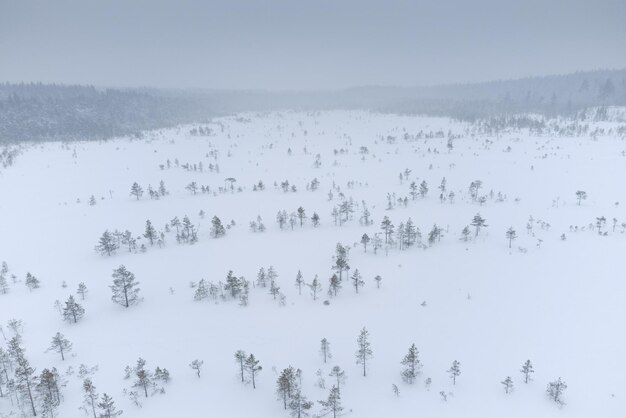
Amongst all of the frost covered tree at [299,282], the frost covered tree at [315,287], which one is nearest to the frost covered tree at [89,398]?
the frost covered tree at [299,282]

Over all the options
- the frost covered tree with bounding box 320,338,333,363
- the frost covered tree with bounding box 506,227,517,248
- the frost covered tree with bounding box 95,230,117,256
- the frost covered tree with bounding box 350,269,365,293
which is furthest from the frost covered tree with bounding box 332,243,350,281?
the frost covered tree with bounding box 95,230,117,256

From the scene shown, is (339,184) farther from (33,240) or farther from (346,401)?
(346,401)

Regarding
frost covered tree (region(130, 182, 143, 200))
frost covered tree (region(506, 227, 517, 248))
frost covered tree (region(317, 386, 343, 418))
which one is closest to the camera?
Result: frost covered tree (region(317, 386, 343, 418))

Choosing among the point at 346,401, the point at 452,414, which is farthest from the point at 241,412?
the point at 452,414

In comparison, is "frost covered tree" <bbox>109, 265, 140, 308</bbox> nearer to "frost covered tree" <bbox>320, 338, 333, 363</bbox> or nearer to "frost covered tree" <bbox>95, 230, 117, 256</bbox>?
"frost covered tree" <bbox>95, 230, 117, 256</bbox>

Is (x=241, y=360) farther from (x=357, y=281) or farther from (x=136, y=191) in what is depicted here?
(x=136, y=191)

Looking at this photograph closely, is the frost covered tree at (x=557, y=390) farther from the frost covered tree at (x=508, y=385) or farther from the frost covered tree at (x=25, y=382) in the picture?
the frost covered tree at (x=25, y=382)
